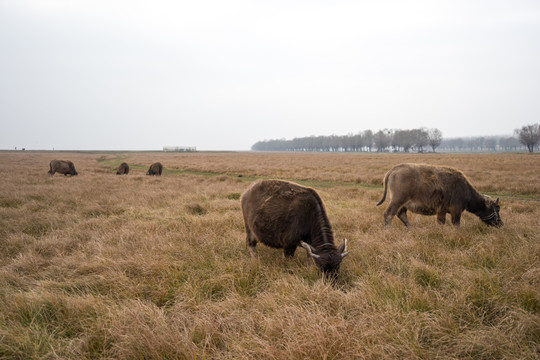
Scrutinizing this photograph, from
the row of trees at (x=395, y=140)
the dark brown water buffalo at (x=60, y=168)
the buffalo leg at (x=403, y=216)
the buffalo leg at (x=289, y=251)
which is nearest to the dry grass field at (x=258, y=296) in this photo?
the buffalo leg at (x=289, y=251)

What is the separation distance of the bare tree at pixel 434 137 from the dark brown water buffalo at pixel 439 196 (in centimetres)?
13500

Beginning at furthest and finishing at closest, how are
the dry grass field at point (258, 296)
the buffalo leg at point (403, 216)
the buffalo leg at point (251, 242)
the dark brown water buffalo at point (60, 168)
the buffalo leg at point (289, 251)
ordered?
1. the dark brown water buffalo at point (60, 168)
2. the buffalo leg at point (403, 216)
3. the buffalo leg at point (251, 242)
4. the buffalo leg at point (289, 251)
5. the dry grass field at point (258, 296)

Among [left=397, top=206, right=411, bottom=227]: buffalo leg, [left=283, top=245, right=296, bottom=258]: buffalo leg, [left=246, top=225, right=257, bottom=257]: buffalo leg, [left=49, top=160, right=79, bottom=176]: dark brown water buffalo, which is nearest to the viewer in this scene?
[left=283, top=245, right=296, bottom=258]: buffalo leg

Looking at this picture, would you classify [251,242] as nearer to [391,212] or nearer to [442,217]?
[391,212]

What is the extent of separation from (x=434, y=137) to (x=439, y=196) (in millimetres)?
143519

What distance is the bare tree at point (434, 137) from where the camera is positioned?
122 m

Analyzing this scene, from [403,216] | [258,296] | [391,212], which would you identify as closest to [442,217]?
[403,216]

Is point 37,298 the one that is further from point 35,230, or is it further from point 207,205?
point 207,205

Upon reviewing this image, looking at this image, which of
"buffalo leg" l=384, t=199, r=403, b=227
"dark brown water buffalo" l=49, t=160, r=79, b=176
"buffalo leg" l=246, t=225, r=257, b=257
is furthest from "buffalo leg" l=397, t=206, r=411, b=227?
"dark brown water buffalo" l=49, t=160, r=79, b=176

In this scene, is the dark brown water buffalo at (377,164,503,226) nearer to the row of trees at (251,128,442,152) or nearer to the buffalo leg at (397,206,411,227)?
the buffalo leg at (397,206,411,227)

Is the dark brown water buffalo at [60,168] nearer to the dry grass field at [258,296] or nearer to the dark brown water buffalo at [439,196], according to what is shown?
the dry grass field at [258,296]

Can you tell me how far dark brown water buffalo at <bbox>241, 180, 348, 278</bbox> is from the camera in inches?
196

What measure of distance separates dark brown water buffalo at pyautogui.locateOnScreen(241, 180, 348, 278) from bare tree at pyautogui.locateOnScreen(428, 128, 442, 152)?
140 meters

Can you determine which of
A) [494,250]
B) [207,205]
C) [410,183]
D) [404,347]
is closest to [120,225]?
[207,205]
